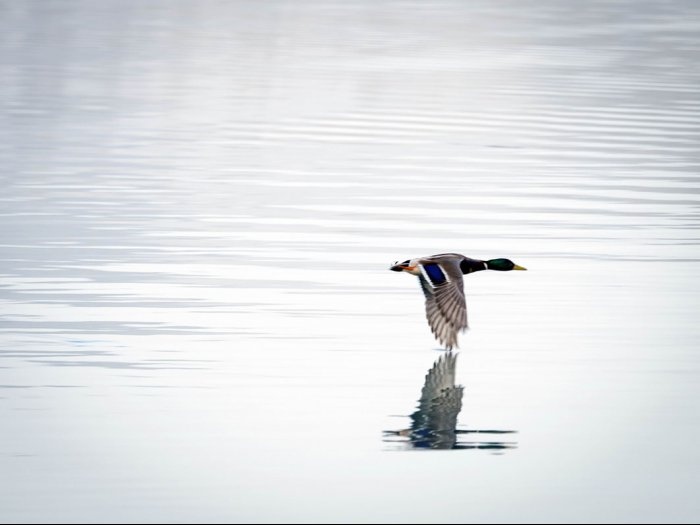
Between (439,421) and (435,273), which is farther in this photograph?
(435,273)

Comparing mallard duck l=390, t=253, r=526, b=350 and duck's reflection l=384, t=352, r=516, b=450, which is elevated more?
mallard duck l=390, t=253, r=526, b=350

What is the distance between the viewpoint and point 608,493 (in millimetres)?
8188

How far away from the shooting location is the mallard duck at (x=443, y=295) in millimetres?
10789

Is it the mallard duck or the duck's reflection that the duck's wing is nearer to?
the mallard duck

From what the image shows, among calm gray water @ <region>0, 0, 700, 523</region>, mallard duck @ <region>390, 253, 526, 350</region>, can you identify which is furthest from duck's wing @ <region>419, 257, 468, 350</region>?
calm gray water @ <region>0, 0, 700, 523</region>

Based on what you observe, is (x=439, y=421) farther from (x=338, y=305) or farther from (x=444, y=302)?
(x=338, y=305)

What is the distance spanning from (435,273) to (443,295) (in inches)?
9.4

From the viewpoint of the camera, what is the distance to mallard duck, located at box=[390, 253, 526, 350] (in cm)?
1079

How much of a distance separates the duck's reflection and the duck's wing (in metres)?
0.29

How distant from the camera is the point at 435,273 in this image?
1109 centimetres

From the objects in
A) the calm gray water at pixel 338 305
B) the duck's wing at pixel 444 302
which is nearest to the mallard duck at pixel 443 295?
the duck's wing at pixel 444 302

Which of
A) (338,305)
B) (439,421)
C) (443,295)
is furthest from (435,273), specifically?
(439,421)

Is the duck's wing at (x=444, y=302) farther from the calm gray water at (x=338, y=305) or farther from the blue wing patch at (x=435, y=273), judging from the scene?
the calm gray water at (x=338, y=305)

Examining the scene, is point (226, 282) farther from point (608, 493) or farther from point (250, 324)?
point (608, 493)
